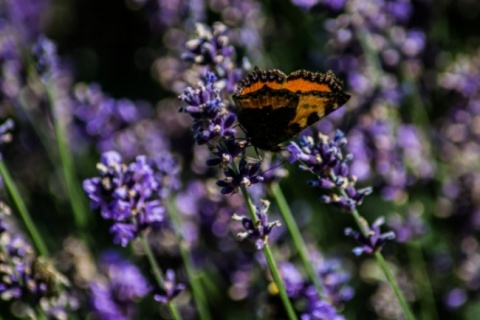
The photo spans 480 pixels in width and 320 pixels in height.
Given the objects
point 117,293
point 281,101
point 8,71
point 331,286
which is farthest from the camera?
point 8,71

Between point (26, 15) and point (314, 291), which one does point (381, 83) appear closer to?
point (314, 291)

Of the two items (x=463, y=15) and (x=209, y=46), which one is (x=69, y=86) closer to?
(x=209, y=46)

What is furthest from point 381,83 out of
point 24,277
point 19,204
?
point 24,277

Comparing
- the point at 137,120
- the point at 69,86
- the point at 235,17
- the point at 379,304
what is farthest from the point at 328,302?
the point at 69,86

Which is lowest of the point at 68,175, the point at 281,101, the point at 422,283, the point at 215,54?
the point at 422,283

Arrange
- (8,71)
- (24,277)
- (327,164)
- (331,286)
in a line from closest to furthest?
(327,164) < (24,277) < (331,286) < (8,71)

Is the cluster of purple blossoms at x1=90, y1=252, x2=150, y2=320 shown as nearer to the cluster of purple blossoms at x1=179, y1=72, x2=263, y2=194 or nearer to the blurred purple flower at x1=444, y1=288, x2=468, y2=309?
the cluster of purple blossoms at x1=179, y1=72, x2=263, y2=194

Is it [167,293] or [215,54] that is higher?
[215,54]

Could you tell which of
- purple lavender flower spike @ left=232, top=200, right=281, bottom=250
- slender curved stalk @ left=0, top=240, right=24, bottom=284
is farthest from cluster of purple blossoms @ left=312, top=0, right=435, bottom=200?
slender curved stalk @ left=0, top=240, right=24, bottom=284
